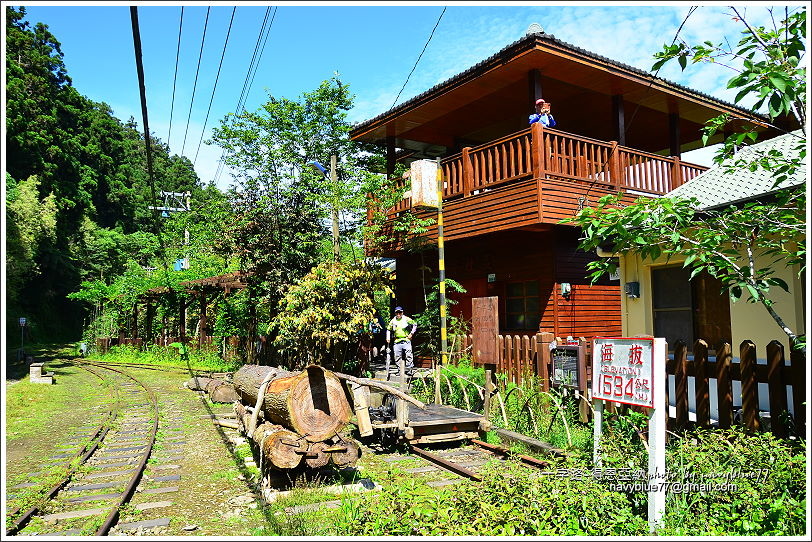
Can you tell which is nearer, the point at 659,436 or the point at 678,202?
the point at 659,436

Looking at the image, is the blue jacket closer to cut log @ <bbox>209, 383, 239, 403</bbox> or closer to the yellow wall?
the yellow wall

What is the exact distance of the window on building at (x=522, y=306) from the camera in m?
13.7

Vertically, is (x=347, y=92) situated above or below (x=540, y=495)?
above

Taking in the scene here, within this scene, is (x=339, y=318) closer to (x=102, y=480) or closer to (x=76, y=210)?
(x=102, y=480)

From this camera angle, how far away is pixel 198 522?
225 inches

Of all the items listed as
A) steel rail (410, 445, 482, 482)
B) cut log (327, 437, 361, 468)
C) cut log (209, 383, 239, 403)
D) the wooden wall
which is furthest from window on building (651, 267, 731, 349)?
cut log (209, 383, 239, 403)

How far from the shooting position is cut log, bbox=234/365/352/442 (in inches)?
265

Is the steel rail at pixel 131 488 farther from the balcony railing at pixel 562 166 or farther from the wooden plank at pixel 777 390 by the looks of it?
the balcony railing at pixel 562 166

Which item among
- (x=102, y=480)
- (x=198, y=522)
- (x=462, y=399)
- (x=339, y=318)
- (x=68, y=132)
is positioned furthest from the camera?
(x=68, y=132)

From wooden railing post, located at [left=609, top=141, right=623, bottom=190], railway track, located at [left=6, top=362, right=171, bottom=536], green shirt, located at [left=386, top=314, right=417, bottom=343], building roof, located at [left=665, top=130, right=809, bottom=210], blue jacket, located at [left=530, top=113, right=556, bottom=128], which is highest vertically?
blue jacket, located at [left=530, top=113, right=556, bottom=128]

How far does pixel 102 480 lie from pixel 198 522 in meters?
2.65

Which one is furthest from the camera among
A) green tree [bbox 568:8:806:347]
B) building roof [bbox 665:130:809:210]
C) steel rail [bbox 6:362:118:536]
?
building roof [bbox 665:130:809:210]

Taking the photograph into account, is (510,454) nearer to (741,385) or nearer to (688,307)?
(741,385)

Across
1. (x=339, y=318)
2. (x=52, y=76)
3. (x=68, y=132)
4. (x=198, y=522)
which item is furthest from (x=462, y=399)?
(x=52, y=76)
